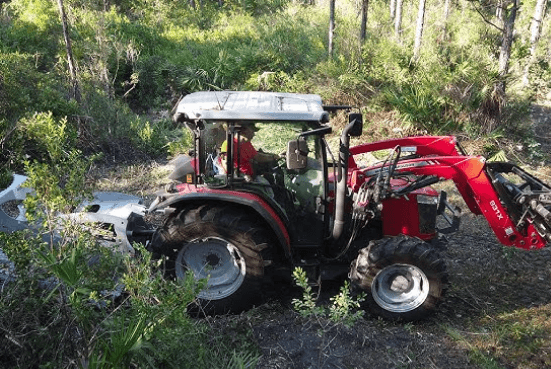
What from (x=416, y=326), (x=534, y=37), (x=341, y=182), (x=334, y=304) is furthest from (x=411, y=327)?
(x=534, y=37)

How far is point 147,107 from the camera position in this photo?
1334cm

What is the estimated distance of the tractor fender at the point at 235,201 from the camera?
4.49 m

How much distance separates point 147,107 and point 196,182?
30.9 ft

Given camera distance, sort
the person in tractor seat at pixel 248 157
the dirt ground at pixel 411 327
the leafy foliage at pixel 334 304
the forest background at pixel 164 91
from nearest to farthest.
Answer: the forest background at pixel 164 91, the leafy foliage at pixel 334 304, the dirt ground at pixel 411 327, the person in tractor seat at pixel 248 157

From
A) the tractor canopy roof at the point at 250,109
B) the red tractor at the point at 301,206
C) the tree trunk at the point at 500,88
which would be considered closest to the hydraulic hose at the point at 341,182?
the red tractor at the point at 301,206

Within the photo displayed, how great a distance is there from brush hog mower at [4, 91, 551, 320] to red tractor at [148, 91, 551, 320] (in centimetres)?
1

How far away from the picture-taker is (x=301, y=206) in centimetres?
483

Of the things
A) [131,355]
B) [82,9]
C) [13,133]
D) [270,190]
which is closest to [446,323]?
[270,190]

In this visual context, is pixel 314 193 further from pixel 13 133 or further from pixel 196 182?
pixel 13 133

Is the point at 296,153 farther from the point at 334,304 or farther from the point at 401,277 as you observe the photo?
the point at 401,277

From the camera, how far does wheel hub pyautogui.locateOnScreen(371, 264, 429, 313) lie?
15.5 ft

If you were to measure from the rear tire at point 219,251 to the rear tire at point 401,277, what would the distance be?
1007 mm

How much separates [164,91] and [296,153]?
10346 mm

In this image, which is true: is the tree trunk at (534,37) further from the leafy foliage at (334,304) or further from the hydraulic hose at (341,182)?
the leafy foliage at (334,304)
